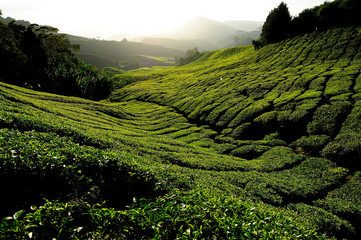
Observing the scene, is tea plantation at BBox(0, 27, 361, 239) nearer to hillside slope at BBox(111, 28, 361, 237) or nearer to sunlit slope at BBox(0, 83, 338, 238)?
sunlit slope at BBox(0, 83, 338, 238)

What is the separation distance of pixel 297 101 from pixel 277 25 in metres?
47.1

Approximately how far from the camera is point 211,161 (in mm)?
18469

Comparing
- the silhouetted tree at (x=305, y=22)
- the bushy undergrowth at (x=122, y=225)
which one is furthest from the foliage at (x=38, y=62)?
the silhouetted tree at (x=305, y=22)

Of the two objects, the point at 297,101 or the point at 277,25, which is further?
the point at 277,25

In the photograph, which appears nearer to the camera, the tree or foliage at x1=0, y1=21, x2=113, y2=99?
foliage at x1=0, y1=21, x2=113, y2=99

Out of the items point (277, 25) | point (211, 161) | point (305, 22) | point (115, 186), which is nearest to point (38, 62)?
point (211, 161)

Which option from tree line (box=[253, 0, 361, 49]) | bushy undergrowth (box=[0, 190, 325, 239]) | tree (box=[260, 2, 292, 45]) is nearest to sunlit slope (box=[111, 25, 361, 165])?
tree line (box=[253, 0, 361, 49])

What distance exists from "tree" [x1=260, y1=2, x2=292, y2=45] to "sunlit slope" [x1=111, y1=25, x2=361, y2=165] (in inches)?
361

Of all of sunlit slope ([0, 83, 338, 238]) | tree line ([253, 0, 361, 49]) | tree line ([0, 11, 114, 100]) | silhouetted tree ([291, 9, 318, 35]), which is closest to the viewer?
sunlit slope ([0, 83, 338, 238])

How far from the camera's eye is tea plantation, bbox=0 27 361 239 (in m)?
4.62

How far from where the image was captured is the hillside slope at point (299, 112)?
15023 mm

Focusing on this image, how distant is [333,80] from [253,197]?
2815 cm

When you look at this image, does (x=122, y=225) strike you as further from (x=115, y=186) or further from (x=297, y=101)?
(x=297, y=101)

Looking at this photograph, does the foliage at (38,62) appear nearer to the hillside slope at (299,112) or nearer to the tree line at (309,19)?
the hillside slope at (299,112)
